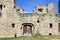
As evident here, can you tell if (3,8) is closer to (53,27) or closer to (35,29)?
(35,29)

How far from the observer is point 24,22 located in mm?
41531

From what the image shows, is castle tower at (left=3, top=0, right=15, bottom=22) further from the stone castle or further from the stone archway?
the stone archway

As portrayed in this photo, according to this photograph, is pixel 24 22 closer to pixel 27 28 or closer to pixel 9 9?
pixel 27 28

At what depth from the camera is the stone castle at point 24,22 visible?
134 feet

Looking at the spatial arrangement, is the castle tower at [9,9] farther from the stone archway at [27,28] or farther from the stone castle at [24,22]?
the stone archway at [27,28]

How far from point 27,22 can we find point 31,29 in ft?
6.56

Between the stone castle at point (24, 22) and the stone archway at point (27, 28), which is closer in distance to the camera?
the stone castle at point (24, 22)

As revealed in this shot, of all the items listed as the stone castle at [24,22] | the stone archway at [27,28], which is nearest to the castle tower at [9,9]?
the stone castle at [24,22]

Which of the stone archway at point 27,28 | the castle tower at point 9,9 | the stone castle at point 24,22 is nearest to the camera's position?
the stone castle at point 24,22

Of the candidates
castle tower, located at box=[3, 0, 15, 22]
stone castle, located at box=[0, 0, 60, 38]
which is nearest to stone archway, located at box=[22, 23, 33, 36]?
stone castle, located at box=[0, 0, 60, 38]

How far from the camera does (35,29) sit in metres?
41.8

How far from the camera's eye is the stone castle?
40.9 m

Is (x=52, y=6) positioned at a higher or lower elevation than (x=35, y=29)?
higher

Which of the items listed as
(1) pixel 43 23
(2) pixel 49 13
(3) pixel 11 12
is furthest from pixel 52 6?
(3) pixel 11 12
